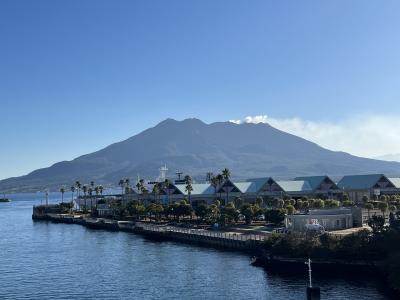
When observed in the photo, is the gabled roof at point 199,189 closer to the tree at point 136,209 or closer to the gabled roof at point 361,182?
the tree at point 136,209

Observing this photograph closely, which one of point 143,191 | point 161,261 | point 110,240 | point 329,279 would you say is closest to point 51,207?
point 143,191

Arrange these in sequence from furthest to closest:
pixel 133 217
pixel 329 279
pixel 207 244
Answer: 1. pixel 133 217
2. pixel 207 244
3. pixel 329 279

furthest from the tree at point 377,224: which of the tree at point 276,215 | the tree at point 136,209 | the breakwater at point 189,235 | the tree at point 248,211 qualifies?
the tree at point 136,209

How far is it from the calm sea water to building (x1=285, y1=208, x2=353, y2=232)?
12.1 m

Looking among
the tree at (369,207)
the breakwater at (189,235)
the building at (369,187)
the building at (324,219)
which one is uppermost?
the building at (369,187)

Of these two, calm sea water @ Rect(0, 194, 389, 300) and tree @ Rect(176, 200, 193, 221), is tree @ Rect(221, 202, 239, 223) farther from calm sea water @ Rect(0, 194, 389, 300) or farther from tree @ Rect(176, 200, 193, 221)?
tree @ Rect(176, 200, 193, 221)

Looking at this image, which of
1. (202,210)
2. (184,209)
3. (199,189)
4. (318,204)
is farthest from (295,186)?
(202,210)

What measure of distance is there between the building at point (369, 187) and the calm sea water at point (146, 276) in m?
56.3

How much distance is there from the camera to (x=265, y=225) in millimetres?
98125

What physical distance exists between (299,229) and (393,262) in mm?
28109

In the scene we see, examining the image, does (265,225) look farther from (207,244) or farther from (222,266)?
(222,266)

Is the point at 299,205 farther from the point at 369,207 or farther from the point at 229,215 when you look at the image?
the point at 369,207

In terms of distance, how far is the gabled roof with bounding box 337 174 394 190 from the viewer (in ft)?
420

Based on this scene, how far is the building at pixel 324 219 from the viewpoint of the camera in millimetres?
82312
